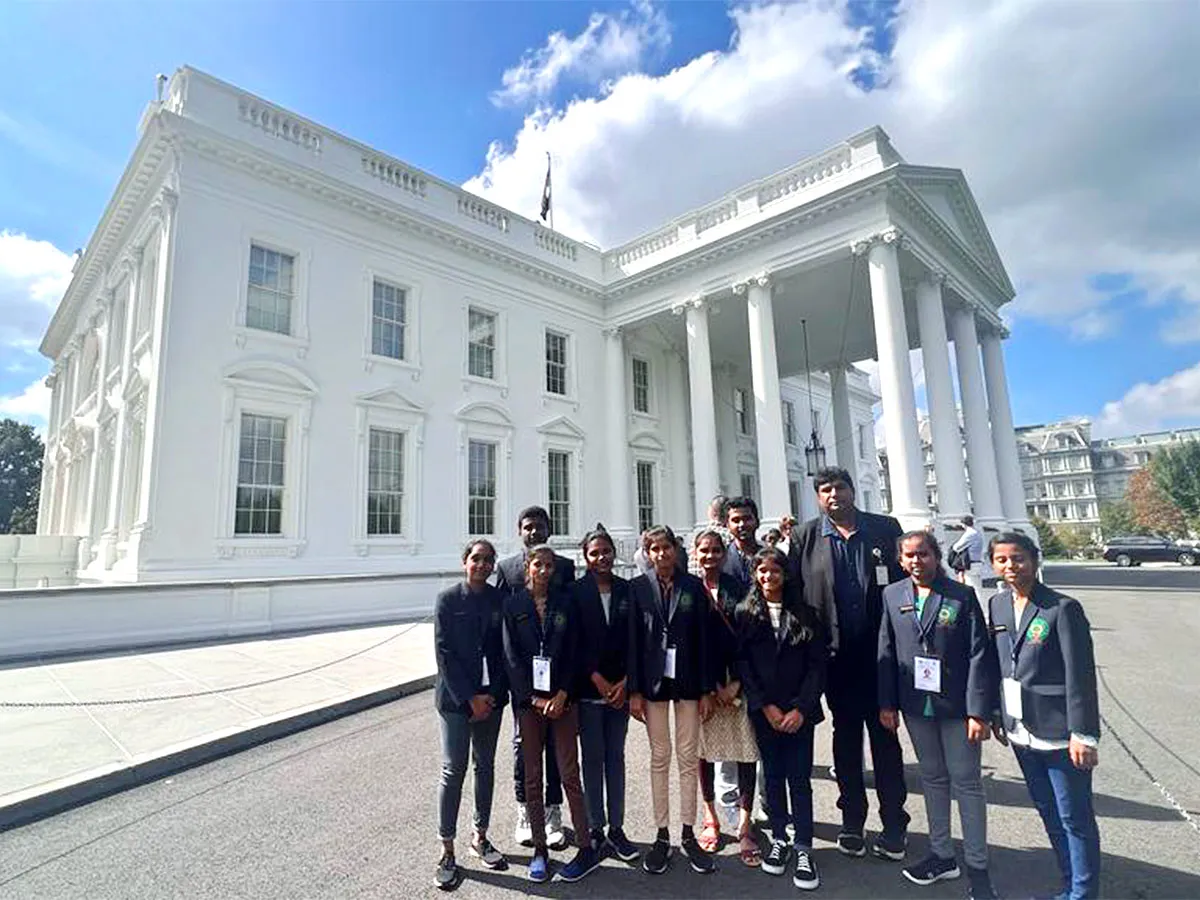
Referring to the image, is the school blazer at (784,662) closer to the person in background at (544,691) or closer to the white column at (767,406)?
the person in background at (544,691)

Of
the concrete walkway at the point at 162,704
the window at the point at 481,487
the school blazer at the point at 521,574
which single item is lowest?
the concrete walkway at the point at 162,704

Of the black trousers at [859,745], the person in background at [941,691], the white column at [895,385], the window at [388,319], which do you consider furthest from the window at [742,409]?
the person in background at [941,691]

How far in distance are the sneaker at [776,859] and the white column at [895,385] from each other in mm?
10961

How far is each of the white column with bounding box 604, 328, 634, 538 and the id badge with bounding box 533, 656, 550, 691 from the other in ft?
46.6

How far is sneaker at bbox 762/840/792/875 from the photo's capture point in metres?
3.01

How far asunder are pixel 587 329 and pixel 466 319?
175 inches

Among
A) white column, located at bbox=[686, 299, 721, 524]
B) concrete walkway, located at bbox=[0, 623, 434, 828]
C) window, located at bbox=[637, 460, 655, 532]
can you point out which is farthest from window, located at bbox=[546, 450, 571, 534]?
concrete walkway, located at bbox=[0, 623, 434, 828]

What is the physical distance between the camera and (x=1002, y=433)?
19047mm

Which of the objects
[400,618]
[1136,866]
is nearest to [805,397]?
[400,618]

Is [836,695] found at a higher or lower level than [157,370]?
lower

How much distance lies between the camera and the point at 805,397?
1137 inches

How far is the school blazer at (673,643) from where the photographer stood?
320cm

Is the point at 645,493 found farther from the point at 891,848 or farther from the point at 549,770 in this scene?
the point at 891,848

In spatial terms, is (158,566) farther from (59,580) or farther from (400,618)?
(59,580)
